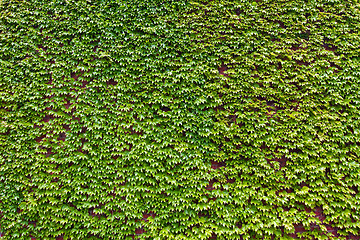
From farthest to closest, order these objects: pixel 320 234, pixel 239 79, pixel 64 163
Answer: pixel 239 79 < pixel 64 163 < pixel 320 234

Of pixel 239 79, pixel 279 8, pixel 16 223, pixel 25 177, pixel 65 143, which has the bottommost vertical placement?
pixel 16 223

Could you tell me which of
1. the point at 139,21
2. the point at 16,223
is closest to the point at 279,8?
the point at 139,21

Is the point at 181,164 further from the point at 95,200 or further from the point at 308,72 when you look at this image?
the point at 308,72

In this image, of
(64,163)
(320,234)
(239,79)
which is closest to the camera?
(320,234)

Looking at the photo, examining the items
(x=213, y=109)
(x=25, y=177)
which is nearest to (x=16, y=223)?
(x=25, y=177)

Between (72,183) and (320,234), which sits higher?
(320,234)

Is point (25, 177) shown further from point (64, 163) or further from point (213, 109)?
point (213, 109)

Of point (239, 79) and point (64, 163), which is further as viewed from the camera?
point (239, 79)
